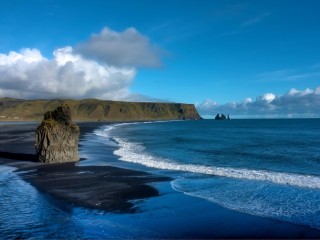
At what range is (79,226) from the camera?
12.9m

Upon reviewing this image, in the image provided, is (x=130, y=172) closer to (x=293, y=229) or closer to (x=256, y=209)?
(x=256, y=209)

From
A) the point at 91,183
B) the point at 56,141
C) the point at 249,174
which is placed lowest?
the point at 91,183

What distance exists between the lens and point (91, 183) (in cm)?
2173

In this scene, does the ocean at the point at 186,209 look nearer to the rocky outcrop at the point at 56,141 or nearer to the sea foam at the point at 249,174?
the sea foam at the point at 249,174

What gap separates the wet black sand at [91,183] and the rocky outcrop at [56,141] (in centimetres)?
143

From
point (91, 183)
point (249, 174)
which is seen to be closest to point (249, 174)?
point (249, 174)

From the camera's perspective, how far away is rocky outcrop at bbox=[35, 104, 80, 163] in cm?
2983

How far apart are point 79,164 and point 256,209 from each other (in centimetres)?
1825

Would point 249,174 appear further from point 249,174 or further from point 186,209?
point 186,209

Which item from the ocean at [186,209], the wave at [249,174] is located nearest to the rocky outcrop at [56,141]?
the ocean at [186,209]

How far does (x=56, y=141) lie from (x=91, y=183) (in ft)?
32.9

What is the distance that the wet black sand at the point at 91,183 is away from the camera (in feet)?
56.1

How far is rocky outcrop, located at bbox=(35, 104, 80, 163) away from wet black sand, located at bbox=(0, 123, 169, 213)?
1.43 m

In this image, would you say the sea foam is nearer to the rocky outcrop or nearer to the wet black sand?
the wet black sand
